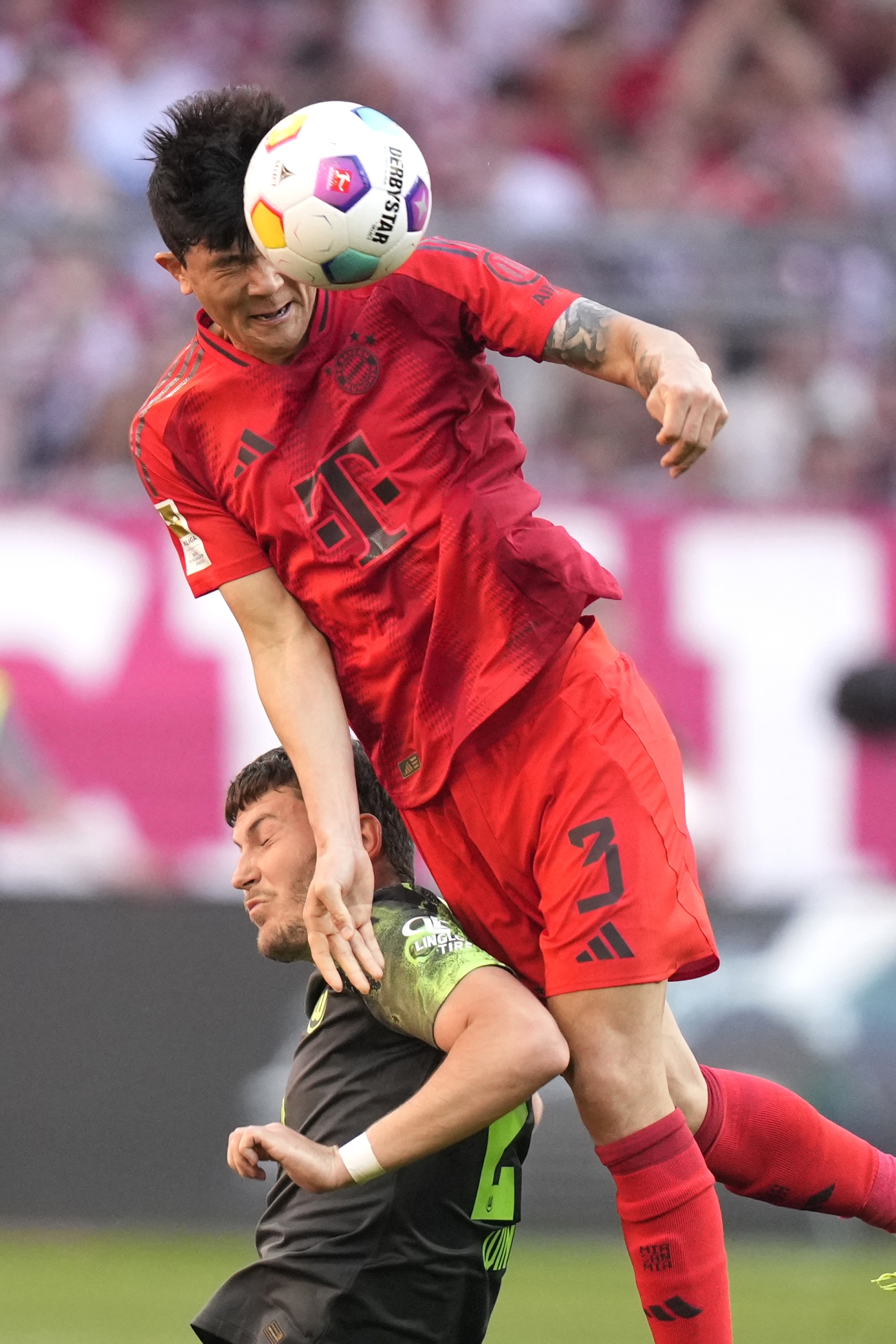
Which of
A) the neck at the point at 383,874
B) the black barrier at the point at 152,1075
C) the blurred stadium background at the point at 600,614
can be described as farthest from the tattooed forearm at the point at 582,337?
the black barrier at the point at 152,1075

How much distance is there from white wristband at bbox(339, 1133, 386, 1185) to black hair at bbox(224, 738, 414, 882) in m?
0.73

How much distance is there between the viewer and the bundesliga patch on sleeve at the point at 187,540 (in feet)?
12.0

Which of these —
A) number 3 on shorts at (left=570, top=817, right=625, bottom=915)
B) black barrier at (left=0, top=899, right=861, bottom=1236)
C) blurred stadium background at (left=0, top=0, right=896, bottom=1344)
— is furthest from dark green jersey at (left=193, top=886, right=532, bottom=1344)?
black barrier at (left=0, top=899, right=861, bottom=1236)

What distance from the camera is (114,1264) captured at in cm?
668

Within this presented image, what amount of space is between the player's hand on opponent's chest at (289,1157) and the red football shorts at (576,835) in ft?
1.67

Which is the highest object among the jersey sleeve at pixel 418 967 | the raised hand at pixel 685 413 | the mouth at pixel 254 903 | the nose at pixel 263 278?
the nose at pixel 263 278

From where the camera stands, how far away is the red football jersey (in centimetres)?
349

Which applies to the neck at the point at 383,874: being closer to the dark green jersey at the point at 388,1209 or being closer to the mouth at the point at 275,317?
the dark green jersey at the point at 388,1209

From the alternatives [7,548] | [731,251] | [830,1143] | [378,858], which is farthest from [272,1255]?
[731,251]

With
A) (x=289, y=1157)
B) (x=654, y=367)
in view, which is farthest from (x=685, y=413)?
(x=289, y=1157)

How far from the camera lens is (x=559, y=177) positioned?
33.0 feet

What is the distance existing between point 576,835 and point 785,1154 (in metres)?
0.90

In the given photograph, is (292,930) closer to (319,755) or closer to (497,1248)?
(319,755)

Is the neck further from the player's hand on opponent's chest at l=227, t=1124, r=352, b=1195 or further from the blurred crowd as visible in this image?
the blurred crowd
